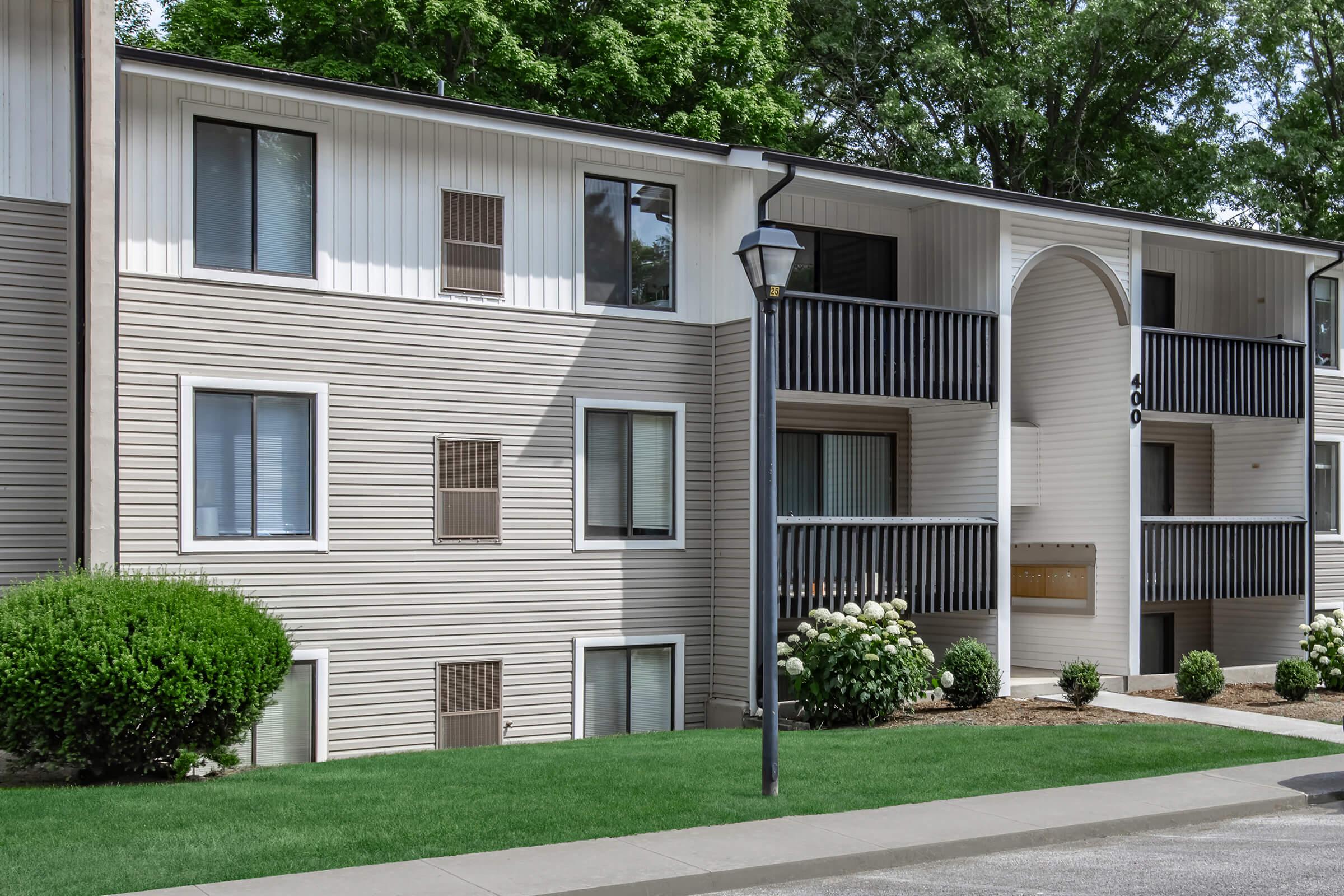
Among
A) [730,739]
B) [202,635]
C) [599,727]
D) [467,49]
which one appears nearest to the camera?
[202,635]

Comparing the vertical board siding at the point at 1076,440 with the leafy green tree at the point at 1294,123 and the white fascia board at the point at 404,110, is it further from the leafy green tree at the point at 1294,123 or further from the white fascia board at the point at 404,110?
the leafy green tree at the point at 1294,123

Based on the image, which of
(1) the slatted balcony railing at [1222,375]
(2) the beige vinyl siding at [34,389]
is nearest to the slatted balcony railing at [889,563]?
(1) the slatted balcony railing at [1222,375]

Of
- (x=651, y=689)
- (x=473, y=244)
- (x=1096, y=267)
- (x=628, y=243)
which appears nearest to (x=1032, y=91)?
(x=1096, y=267)

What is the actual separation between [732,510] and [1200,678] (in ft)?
22.0

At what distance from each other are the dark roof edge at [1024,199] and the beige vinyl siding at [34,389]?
7663mm

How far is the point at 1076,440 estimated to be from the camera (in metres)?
20.0

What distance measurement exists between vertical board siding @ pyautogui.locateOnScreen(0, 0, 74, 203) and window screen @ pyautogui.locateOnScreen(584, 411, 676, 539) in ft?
20.2

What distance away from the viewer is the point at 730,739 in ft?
45.4

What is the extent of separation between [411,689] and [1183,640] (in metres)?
13.8

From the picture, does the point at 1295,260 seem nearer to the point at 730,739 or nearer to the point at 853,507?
the point at 853,507

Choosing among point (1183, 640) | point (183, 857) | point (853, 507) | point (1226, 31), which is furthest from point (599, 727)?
point (1226, 31)

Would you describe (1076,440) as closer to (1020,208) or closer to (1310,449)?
(1020,208)

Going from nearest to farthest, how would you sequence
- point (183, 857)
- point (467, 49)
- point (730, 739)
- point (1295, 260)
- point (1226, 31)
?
point (183, 857), point (730, 739), point (1295, 260), point (467, 49), point (1226, 31)

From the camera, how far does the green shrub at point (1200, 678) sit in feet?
59.0
